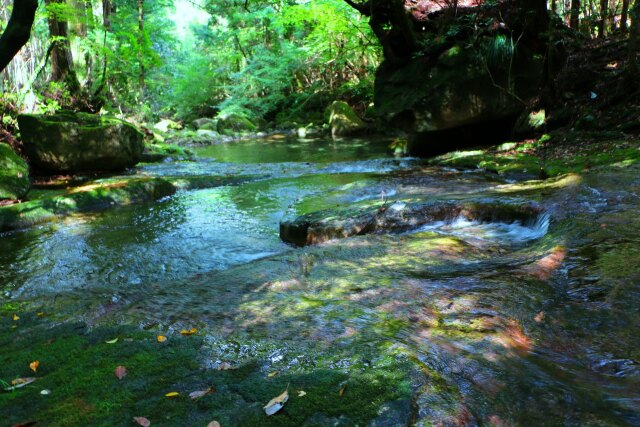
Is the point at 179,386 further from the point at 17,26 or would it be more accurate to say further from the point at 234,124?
the point at 234,124

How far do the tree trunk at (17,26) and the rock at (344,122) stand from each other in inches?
742

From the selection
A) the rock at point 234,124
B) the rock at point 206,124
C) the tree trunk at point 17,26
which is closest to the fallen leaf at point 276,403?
the tree trunk at point 17,26

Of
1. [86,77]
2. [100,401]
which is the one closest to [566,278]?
[100,401]

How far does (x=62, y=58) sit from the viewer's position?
43.5ft

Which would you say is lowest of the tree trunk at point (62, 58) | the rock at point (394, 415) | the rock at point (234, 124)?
the rock at point (394, 415)

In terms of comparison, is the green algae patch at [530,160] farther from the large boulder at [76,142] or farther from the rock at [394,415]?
the large boulder at [76,142]

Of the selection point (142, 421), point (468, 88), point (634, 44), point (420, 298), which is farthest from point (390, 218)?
point (634, 44)

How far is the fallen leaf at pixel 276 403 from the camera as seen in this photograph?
6.04 feet

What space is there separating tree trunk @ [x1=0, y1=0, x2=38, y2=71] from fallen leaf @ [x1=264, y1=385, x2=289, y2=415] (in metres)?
A: 3.50

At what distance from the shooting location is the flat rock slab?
5.43m

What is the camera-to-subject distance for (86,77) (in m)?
14.1

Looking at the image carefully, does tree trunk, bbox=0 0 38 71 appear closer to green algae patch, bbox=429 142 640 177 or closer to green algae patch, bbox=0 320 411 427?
green algae patch, bbox=0 320 411 427

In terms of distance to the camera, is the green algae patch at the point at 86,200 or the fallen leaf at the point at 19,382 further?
the green algae patch at the point at 86,200

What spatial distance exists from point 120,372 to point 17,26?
9.80 feet
